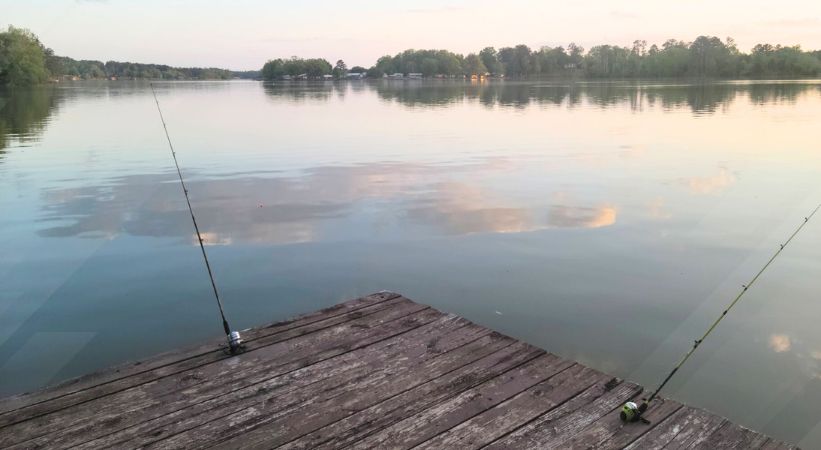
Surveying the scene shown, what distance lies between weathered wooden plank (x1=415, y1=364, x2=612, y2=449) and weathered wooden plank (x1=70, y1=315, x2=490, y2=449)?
2.78 feet

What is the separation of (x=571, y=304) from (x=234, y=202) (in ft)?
24.9

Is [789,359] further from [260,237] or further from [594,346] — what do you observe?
[260,237]

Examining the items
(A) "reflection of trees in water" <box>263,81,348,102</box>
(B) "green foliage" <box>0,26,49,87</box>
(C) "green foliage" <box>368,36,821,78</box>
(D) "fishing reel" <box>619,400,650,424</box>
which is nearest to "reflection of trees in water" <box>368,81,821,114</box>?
(A) "reflection of trees in water" <box>263,81,348,102</box>

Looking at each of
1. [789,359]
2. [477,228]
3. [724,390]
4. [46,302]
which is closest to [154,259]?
[46,302]

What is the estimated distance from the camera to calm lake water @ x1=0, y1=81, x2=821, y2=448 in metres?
5.83

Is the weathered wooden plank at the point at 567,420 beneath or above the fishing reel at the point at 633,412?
beneath

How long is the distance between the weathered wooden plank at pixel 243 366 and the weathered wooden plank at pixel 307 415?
51 cm

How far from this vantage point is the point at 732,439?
3580mm

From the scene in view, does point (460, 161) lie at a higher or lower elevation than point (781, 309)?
higher

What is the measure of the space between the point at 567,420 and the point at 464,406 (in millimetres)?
652

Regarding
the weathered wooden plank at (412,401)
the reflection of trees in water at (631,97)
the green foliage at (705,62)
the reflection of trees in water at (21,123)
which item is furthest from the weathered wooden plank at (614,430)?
the green foliage at (705,62)

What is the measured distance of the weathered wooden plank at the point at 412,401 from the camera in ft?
11.7

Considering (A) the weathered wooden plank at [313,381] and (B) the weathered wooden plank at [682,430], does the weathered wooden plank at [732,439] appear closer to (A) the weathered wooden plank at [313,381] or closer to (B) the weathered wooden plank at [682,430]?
(B) the weathered wooden plank at [682,430]

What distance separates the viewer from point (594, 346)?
231 inches
